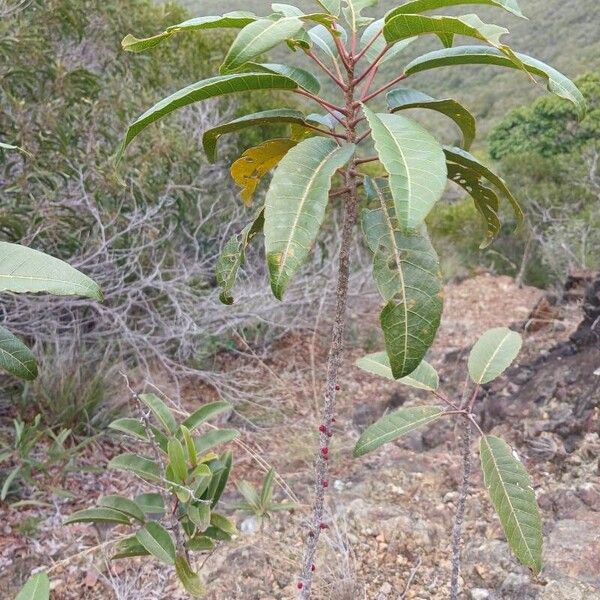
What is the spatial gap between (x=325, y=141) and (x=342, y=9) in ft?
1.07

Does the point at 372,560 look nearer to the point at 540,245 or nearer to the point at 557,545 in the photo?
the point at 557,545

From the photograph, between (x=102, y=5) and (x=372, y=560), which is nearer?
(x=372, y=560)

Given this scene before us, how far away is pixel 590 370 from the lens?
9.78ft

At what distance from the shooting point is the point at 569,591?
1.87m

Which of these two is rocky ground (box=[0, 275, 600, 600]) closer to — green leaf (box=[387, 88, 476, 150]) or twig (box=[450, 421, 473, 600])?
twig (box=[450, 421, 473, 600])

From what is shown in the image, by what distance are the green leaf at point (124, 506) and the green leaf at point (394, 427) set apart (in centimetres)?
71

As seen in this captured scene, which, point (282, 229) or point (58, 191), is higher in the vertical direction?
point (282, 229)

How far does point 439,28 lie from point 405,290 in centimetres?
46

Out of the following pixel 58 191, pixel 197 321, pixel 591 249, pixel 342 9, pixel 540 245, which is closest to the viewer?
pixel 342 9

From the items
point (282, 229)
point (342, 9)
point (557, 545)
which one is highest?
point (342, 9)

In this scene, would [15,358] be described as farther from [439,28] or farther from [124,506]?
[439,28]

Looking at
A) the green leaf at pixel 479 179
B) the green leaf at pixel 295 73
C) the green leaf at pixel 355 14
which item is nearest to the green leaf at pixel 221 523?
the green leaf at pixel 479 179

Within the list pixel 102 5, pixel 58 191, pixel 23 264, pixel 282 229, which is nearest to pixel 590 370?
pixel 282 229

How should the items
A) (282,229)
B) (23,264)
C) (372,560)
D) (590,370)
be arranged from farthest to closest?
1. (590,370)
2. (372,560)
3. (23,264)
4. (282,229)
